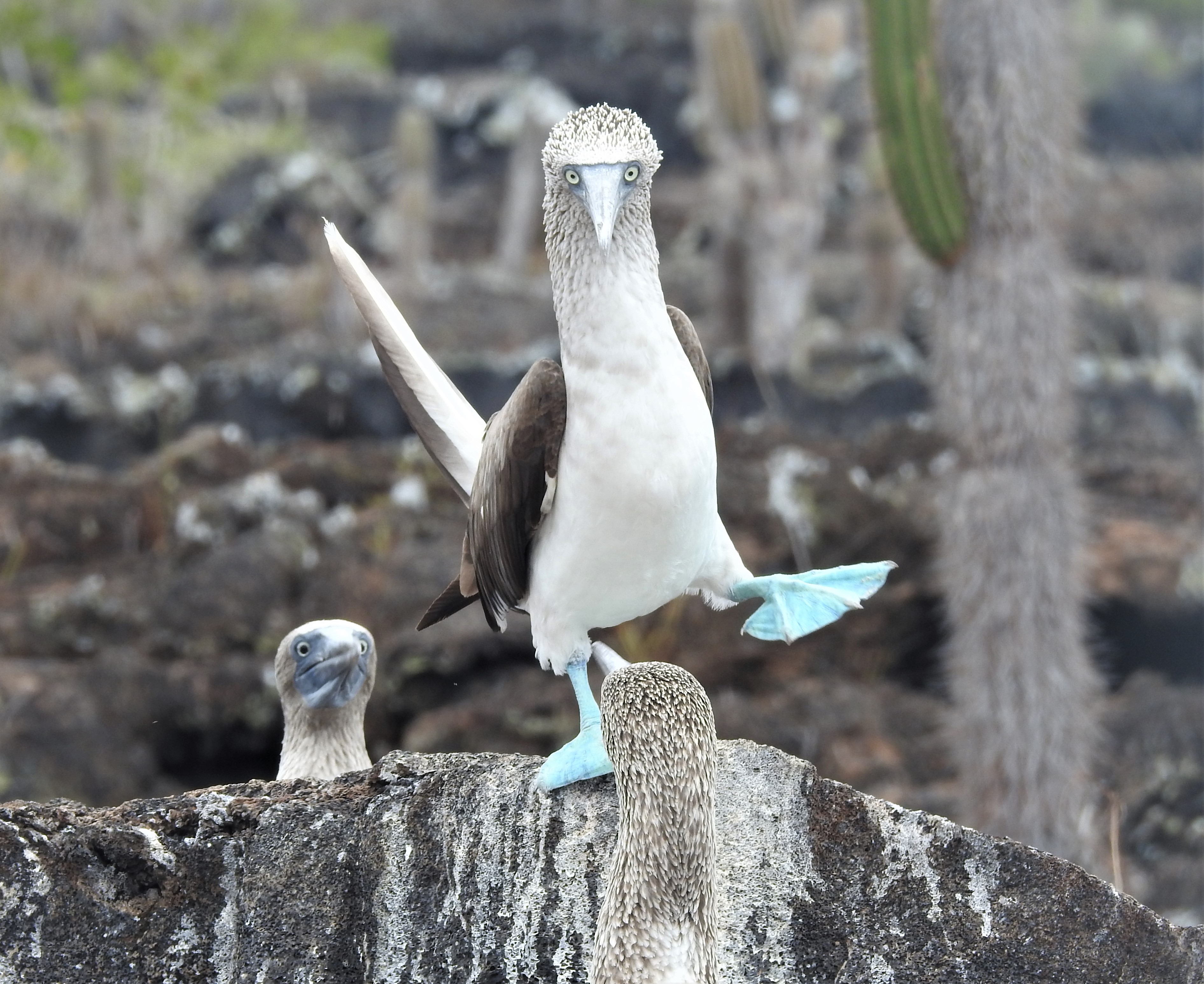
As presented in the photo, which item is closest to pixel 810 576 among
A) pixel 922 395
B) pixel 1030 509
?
pixel 1030 509

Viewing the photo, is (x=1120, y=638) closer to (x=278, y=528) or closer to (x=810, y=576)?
(x=278, y=528)

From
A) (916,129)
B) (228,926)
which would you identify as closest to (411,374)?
(228,926)

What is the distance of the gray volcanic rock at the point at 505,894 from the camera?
11.3 ft

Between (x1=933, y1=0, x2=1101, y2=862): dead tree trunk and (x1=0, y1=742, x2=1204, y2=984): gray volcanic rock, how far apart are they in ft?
11.9

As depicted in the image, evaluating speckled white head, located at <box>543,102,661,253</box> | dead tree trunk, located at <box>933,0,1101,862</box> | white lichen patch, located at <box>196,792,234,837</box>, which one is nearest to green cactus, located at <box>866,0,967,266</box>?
dead tree trunk, located at <box>933,0,1101,862</box>

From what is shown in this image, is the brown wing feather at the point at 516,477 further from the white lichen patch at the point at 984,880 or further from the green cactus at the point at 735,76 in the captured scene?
the green cactus at the point at 735,76

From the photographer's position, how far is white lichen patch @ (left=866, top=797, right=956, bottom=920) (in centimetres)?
352

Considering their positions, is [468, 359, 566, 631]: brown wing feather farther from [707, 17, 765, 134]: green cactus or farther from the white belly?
[707, 17, 765, 134]: green cactus

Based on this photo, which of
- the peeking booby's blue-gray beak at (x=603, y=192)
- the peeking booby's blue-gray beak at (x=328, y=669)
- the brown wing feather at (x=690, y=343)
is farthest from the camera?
the peeking booby's blue-gray beak at (x=328, y=669)

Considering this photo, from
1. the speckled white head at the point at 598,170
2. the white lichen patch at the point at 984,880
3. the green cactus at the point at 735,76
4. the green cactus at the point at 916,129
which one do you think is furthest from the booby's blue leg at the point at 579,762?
the green cactus at the point at 735,76

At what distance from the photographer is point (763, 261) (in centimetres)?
1417

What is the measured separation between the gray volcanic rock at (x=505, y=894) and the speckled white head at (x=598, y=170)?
1.36 meters

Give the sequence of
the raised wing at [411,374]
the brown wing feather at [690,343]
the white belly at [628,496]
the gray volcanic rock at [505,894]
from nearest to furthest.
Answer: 1. the white belly at [628,496]
2. the gray volcanic rock at [505,894]
3. the brown wing feather at [690,343]
4. the raised wing at [411,374]

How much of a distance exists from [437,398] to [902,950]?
6.11ft
